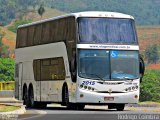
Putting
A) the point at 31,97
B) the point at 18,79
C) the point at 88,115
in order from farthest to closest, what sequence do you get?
the point at 18,79 → the point at 31,97 → the point at 88,115

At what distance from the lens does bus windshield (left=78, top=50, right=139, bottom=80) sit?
34188 mm

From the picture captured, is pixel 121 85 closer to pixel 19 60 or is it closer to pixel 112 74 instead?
pixel 112 74

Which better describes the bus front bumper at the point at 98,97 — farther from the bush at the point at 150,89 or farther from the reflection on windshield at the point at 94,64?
the bush at the point at 150,89

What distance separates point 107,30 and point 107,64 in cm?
158

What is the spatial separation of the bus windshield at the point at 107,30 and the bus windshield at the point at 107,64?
56 centimetres

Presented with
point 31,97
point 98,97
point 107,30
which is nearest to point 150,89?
point 31,97

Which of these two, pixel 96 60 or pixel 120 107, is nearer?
pixel 96 60

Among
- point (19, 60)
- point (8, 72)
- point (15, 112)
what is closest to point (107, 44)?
point (15, 112)

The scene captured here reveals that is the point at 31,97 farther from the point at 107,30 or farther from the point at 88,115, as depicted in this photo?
the point at 88,115

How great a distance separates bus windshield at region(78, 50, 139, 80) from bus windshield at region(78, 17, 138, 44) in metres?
0.56

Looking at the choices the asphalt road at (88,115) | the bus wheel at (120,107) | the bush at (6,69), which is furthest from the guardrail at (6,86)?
the bush at (6,69)

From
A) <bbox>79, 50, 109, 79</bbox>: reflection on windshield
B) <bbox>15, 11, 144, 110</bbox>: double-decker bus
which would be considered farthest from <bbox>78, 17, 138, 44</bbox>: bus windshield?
<bbox>79, 50, 109, 79</bbox>: reflection on windshield

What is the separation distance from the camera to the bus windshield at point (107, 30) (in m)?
34.4

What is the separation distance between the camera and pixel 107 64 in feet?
113
